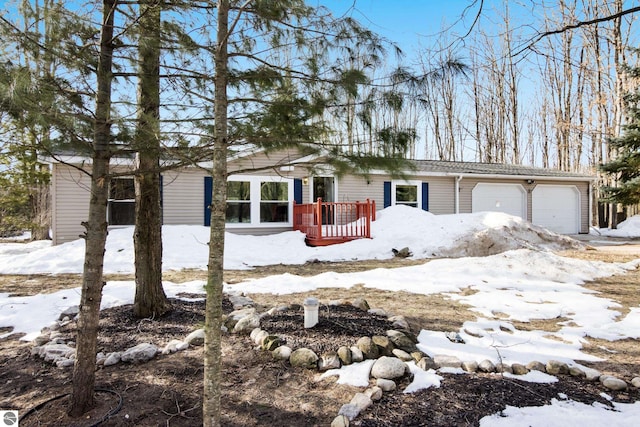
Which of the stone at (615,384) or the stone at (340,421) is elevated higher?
the stone at (340,421)

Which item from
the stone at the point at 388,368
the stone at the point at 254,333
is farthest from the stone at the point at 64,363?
the stone at the point at 388,368

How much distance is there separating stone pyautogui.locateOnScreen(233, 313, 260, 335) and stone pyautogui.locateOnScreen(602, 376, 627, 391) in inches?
107

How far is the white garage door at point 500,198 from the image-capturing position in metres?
15.3

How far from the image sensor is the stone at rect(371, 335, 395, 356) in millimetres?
2988

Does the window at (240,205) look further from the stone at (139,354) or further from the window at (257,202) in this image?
the stone at (139,354)

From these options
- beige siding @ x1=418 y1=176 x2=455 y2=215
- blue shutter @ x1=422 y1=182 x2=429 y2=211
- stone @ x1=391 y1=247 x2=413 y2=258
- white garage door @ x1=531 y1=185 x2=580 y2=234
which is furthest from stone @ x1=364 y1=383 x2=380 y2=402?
white garage door @ x1=531 y1=185 x2=580 y2=234

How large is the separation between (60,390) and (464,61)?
350cm

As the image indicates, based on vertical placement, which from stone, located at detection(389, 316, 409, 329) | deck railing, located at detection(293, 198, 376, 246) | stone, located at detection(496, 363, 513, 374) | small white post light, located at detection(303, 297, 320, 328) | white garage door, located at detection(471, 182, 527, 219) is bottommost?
stone, located at detection(496, 363, 513, 374)

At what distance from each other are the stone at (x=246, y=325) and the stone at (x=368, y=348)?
41.7 inches

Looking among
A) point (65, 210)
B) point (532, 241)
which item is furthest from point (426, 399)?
point (65, 210)

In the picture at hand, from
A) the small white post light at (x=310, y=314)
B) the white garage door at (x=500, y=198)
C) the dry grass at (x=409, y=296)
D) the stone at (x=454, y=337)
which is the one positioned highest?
the white garage door at (x=500, y=198)

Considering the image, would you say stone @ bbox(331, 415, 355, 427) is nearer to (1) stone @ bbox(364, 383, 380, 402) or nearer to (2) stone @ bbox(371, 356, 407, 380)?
(1) stone @ bbox(364, 383, 380, 402)

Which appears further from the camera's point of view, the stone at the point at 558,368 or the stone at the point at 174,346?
the stone at the point at 174,346

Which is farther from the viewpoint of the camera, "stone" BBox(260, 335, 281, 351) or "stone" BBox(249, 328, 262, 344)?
"stone" BBox(249, 328, 262, 344)
